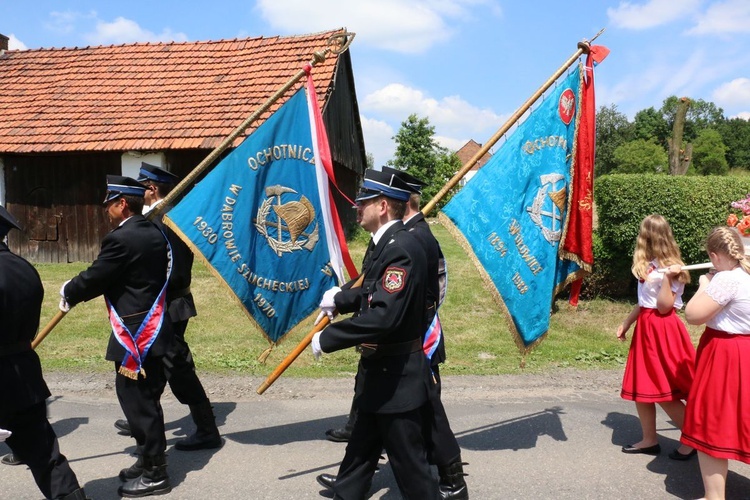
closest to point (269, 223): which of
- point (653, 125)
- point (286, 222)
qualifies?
point (286, 222)

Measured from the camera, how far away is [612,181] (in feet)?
31.3

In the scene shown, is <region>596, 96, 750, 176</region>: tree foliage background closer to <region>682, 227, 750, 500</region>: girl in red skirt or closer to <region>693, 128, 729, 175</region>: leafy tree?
<region>693, 128, 729, 175</region>: leafy tree

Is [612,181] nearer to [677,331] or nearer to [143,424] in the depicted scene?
[677,331]

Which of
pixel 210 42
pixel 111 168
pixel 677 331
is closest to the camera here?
pixel 677 331

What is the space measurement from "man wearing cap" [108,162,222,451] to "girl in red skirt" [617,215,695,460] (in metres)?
2.96

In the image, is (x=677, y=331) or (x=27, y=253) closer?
(x=677, y=331)

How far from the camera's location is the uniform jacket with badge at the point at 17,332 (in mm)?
3176

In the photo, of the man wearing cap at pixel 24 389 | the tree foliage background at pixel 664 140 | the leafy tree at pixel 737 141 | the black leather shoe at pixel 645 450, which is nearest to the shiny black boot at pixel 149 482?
the man wearing cap at pixel 24 389

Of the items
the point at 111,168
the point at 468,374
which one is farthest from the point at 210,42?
the point at 468,374

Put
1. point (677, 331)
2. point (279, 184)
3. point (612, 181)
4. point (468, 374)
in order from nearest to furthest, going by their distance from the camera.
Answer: point (677, 331)
point (279, 184)
point (468, 374)
point (612, 181)

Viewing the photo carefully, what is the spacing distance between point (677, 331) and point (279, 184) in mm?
2952

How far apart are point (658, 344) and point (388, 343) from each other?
7.21 ft

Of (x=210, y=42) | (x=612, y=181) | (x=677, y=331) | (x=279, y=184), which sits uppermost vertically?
(x=210, y=42)

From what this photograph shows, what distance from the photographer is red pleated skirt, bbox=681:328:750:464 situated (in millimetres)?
3416
